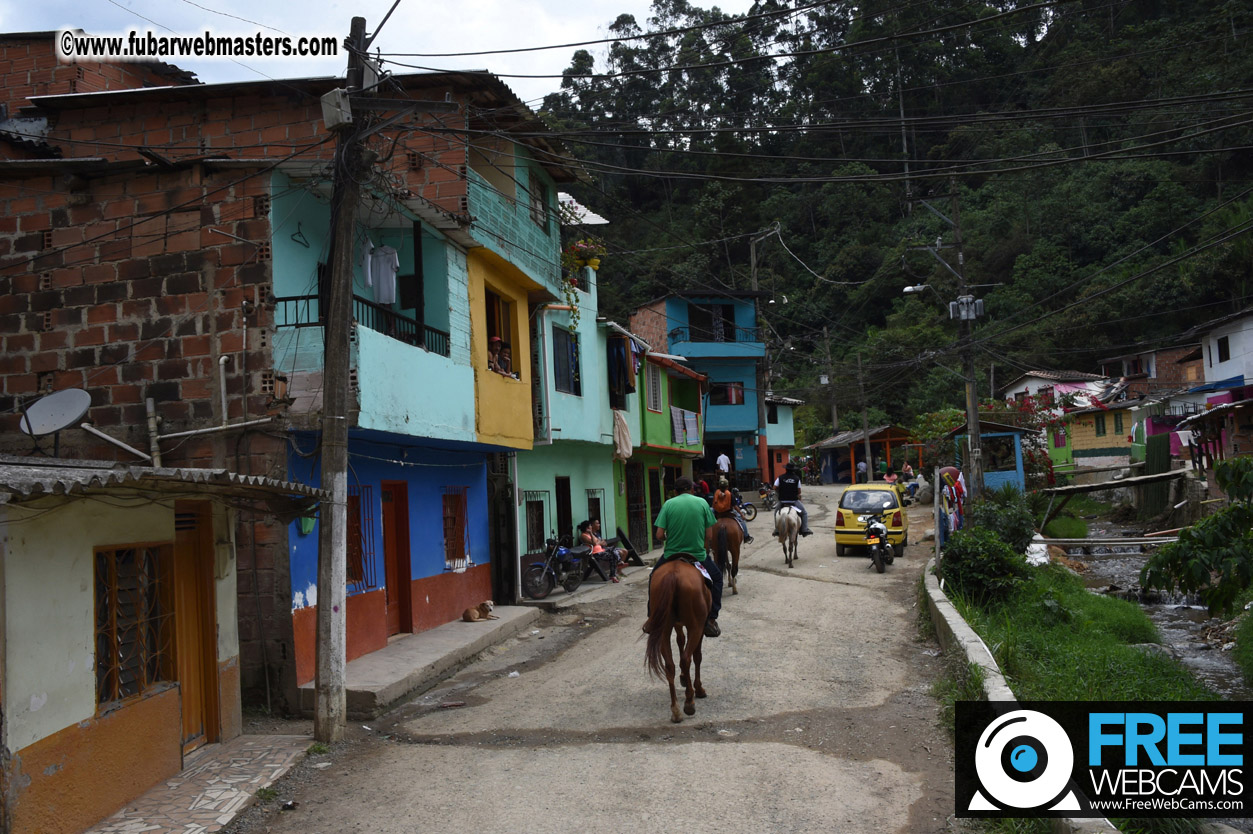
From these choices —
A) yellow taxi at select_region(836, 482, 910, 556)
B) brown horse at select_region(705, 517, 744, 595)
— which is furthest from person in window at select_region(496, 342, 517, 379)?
yellow taxi at select_region(836, 482, 910, 556)

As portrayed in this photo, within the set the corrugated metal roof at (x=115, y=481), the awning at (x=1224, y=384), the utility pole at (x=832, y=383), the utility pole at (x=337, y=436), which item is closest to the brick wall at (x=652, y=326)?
the utility pole at (x=832, y=383)

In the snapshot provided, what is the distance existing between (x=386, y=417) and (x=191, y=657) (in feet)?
11.7

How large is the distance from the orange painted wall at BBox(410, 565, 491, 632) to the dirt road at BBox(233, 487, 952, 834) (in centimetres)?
162

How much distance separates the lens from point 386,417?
36.6 ft

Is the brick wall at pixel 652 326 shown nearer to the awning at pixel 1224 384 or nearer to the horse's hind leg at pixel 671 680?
the awning at pixel 1224 384

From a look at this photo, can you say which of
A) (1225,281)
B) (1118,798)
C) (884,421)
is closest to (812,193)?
(884,421)

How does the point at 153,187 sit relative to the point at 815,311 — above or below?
below

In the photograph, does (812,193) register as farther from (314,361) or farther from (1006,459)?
(314,361)

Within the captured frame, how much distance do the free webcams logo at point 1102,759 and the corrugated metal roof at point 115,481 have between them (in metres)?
5.72

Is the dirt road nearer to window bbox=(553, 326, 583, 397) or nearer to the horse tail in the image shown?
the horse tail

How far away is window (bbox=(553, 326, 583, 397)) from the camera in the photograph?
1992 cm

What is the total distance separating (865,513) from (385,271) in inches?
567

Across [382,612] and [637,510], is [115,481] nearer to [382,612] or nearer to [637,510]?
[382,612]

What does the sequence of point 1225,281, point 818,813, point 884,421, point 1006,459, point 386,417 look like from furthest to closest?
point 884,421
point 1225,281
point 1006,459
point 386,417
point 818,813
